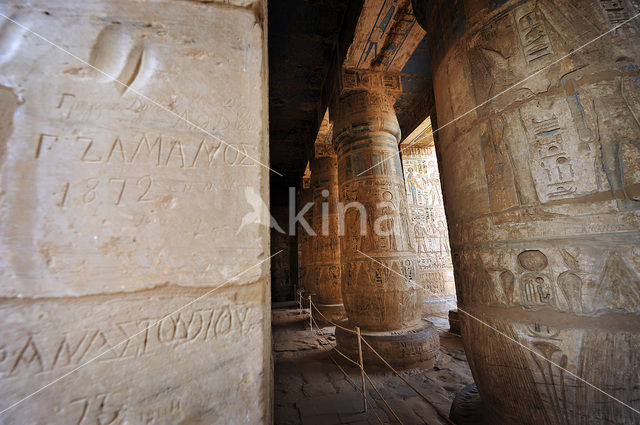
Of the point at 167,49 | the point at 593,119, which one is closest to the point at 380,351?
the point at 593,119

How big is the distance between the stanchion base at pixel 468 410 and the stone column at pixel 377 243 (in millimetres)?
1320

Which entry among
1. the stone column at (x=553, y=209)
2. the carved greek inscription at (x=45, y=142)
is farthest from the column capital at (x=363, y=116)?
the carved greek inscription at (x=45, y=142)

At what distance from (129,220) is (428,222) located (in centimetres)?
826

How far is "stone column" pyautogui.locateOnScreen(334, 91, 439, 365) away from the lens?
12.0 ft

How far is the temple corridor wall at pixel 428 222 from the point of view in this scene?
7.73m

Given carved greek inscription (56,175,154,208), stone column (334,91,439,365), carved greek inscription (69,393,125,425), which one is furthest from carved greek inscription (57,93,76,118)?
stone column (334,91,439,365)

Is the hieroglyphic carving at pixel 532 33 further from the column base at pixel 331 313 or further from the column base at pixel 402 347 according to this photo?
the column base at pixel 331 313

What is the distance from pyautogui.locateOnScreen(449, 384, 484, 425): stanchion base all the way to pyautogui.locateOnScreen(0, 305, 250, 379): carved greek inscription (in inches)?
72.8

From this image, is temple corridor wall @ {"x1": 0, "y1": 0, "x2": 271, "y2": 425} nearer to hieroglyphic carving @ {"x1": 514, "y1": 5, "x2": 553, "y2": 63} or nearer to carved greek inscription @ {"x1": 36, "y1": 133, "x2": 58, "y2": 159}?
carved greek inscription @ {"x1": 36, "y1": 133, "x2": 58, "y2": 159}

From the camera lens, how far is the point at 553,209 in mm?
1362

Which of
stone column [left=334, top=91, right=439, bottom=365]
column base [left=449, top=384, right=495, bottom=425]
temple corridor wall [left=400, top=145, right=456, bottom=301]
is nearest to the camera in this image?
column base [left=449, top=384, right=495, bottom=425]

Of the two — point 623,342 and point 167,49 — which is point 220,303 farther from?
point 623,342

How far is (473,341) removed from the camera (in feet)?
5.50

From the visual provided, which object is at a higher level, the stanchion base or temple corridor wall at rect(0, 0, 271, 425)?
temple corridor wall at rect(0, 0, 271, 425)
